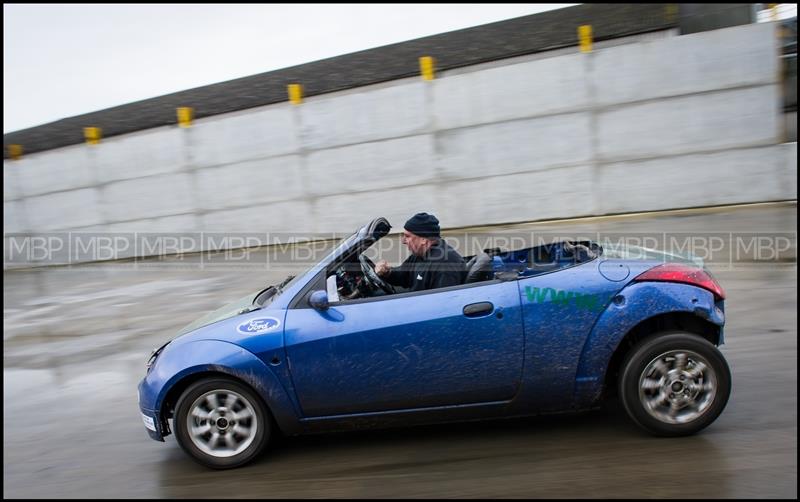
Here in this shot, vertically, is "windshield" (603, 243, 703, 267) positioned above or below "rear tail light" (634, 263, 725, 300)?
above

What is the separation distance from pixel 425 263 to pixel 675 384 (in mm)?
1675

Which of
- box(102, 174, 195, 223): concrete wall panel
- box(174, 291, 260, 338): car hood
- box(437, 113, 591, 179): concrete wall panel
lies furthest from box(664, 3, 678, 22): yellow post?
box(174, 291, 260, 338): car hood

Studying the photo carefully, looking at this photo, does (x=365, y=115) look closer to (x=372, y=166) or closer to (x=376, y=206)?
(x=372, y=166)

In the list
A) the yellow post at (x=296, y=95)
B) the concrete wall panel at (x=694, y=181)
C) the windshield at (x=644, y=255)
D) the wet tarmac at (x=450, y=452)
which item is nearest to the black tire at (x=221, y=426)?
the wet tarmac at (x=450, y=452)

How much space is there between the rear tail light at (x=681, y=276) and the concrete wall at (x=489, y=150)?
7958 mm

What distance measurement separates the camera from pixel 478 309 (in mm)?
4035

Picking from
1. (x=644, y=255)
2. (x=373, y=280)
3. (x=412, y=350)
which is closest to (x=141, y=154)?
(x=373, y=280)

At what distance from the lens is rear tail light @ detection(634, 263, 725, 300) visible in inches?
163

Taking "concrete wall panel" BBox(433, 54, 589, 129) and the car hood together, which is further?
"concrete wall panel" BBox(433, 54, 589, 129)

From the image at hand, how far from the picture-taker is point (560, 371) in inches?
160

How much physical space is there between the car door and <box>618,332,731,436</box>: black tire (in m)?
0.69

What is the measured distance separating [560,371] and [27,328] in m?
8.29

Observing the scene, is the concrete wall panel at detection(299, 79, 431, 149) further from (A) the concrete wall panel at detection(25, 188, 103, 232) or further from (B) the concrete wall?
(A) the concrete wall panel at detection(25, 188, 103, 232)

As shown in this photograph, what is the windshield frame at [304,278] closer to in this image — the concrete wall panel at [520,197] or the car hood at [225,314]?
the car hood at [225,314]
